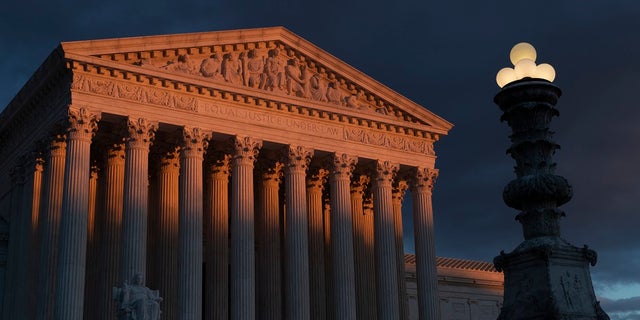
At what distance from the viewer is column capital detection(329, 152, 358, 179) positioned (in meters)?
40.7

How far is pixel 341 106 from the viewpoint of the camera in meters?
41.1

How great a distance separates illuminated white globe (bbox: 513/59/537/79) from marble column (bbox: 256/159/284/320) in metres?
29.2

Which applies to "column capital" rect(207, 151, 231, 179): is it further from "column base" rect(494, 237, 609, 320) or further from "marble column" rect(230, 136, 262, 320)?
"column base" rect(494, 237, 609, 320)

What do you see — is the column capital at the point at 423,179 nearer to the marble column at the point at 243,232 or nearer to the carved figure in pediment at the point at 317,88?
the carved figure in pediment at the point at 317,88

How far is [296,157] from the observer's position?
39.4m

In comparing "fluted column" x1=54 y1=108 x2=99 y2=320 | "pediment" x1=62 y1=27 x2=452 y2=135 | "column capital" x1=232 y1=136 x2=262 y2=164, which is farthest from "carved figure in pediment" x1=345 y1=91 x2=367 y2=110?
"fluted column" x1=54 y1=108 x2=99 y2=320

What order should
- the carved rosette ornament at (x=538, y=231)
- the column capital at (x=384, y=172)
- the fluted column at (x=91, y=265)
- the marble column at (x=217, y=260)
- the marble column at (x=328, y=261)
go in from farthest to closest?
the marble column at (x=328, y=261) < the column capital at (x=384, y=172) < the marble column at (x=217, y=260) < the fluted column at (x=91, y=265) < the carved rosette ornament at (x=538, y=231)

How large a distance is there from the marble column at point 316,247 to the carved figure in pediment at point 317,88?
4.01m

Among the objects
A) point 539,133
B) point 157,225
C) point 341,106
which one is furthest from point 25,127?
point 539,133

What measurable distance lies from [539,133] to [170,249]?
27595 mm

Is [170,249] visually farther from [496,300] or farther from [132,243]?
[496,300]

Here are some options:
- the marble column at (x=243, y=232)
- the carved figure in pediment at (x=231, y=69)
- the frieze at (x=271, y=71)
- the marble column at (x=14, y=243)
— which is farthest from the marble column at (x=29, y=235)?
the carved figure in pediment at (x=231, y=69)

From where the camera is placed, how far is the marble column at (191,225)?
34.1 meters

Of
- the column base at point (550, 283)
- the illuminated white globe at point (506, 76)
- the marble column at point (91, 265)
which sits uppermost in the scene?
the marble column at point (91, 265)
